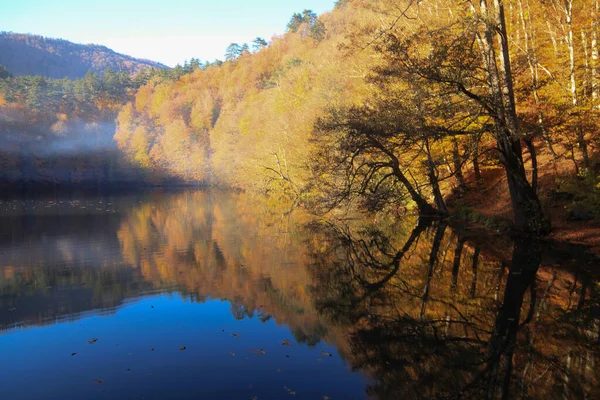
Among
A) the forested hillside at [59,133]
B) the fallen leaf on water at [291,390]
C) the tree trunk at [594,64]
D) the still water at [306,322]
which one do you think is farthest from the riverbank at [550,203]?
the forested hillside at [59,133]

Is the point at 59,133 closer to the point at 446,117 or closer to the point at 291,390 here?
the point at 446,117

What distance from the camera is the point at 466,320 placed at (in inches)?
317

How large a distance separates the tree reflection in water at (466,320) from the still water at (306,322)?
0.03 m

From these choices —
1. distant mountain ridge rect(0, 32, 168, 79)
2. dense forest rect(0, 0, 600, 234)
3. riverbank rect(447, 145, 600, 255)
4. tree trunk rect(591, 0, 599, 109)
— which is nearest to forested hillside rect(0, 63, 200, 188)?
dense forest rect(0, 0, 600, 234)

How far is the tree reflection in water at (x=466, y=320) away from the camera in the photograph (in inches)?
232

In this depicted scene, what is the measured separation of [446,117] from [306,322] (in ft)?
30.2

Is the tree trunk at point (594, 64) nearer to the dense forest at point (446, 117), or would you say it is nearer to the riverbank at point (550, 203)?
the dense forest at point (446, 117)

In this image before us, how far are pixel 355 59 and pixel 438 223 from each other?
1390 cm

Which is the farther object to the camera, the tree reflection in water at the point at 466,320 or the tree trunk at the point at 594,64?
the tree trunk at the point at 594,64

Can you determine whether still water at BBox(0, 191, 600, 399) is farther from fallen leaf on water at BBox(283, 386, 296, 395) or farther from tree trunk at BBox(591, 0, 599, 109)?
tree trunk at BBox(591, 0, 599, 109)

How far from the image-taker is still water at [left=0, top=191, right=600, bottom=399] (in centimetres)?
615

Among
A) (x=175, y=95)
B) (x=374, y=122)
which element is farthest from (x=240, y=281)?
(x=175, y=95)

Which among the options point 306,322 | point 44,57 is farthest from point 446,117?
point 44,57

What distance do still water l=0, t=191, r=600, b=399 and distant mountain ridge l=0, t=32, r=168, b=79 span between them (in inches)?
6291
